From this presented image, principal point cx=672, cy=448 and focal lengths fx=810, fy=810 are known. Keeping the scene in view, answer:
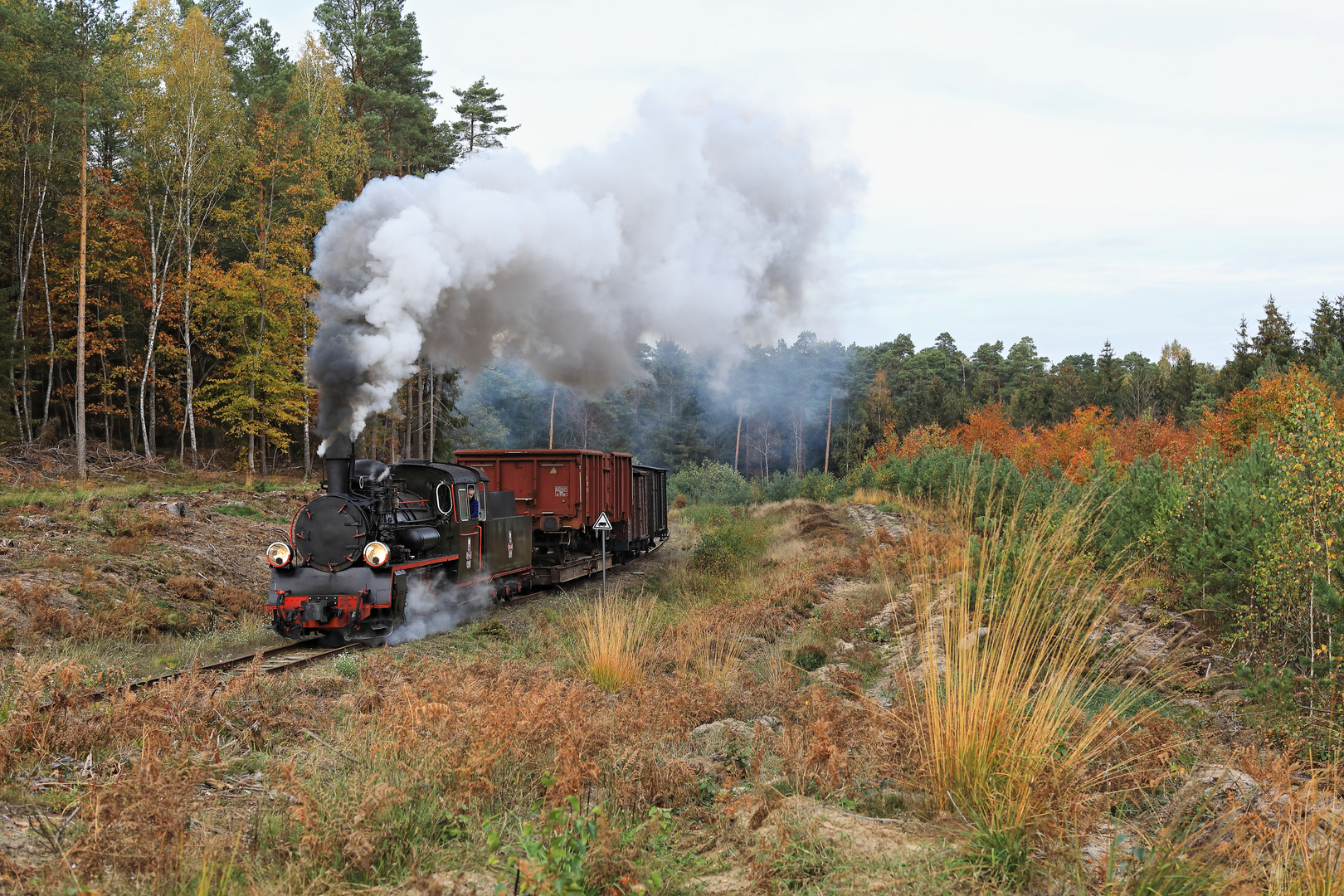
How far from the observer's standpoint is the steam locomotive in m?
9.86

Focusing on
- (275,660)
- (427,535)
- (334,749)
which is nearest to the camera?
(334,749)

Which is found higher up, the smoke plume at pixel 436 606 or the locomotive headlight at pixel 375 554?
the locomotive headlight at pixel 375 554

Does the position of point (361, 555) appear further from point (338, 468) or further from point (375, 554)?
point (338, 468)

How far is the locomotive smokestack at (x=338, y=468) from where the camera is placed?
10.2 metres

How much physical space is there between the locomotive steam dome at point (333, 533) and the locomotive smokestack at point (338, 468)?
167 millimetres

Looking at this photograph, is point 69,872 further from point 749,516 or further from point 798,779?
point 749,516

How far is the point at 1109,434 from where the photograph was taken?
1569 inches

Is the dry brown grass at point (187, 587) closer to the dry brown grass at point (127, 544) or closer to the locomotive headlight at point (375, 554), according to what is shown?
the dry brown grass at point (127, 544)

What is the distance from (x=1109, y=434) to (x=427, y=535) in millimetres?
38074

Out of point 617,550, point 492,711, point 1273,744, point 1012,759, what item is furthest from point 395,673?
point 617,550

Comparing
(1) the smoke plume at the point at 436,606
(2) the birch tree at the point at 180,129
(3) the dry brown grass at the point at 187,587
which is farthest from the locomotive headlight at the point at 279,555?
(2) the birch tree at the point at 180,129

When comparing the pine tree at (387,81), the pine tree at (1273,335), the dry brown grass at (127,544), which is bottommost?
the dry brown grass at (127,544)

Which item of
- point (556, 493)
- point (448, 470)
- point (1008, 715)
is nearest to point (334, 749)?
point (1008, 715)

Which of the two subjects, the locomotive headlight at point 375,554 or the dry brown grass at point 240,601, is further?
the dry brown grass at point 240,601
